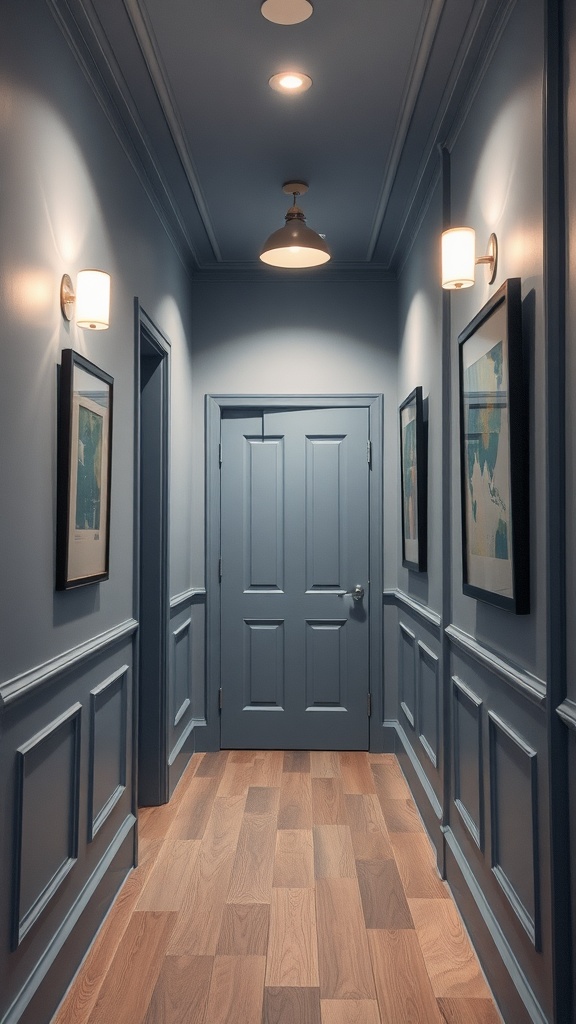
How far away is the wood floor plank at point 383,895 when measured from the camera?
2.56m

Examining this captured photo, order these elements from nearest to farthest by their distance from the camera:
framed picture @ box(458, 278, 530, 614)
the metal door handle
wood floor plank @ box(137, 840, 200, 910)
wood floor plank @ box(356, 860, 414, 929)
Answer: framed picture @ box(458, 278, 530, 614) → wood floor plank @ box(356, 860, 414, 929) → wood floor plank @ box(137, 840, 200, 910) → the metal door handle

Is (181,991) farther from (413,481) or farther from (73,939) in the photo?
(413,481)

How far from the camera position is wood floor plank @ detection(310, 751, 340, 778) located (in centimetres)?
407

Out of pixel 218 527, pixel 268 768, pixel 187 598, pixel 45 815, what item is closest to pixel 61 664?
pixel 45 815

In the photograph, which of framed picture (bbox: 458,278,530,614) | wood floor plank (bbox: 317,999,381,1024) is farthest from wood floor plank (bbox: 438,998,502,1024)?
framed picture (bbox: 458,278,530,614)

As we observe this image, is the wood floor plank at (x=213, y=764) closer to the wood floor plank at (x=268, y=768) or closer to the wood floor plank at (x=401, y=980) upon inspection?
the wood floor plank at (x=268, y=768)

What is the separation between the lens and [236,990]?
2.17 m

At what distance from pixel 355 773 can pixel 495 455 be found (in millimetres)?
2445

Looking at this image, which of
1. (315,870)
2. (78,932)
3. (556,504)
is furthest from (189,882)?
(556,504)

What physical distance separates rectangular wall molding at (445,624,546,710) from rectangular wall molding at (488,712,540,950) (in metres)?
0.14

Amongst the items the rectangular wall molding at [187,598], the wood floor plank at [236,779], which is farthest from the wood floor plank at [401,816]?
the rectangular wall molding at [187,598]

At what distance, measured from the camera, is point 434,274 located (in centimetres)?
329

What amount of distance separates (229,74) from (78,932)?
2655mm

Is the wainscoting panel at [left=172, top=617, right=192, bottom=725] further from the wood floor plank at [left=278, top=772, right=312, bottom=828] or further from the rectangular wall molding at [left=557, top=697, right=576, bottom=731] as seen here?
the rectangular wall molding at [left=557, top=697, right=576, bottom=731]
